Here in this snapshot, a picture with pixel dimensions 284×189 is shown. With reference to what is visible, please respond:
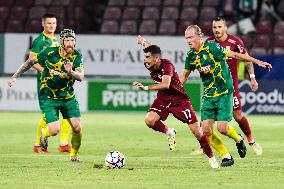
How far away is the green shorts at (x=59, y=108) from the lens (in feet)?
49.5

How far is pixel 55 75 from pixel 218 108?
2.41 metres

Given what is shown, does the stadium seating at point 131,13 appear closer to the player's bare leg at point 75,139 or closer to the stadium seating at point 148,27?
the stadium seating at point 148,27

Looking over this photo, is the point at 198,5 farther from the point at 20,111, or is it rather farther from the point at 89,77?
the point at 20,111

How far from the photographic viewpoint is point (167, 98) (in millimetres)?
14445

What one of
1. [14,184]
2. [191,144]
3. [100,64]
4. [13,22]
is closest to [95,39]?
[100,64]

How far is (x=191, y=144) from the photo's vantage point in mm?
19016

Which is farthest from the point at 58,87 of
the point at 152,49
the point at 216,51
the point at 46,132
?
the point at 216,51

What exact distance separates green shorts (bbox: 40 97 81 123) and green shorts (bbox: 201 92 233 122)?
1902 millimetres

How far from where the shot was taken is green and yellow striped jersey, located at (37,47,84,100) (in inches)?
587

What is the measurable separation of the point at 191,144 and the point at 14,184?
7.66 m

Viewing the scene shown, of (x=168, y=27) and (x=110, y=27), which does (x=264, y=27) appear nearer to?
(x=168, y=27)

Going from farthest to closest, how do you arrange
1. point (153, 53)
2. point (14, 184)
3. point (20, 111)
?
point (20, 111) → point (153, 53) → point (14, 184)

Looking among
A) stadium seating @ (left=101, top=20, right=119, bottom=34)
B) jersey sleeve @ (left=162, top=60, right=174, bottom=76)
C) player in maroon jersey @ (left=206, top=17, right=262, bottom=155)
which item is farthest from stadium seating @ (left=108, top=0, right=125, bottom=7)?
jersey sleeve @ (left=162, top=60, right=174, bottom=76)

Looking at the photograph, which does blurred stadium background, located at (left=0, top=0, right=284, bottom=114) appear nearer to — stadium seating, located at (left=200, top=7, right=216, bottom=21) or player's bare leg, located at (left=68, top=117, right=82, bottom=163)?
stadium seating, located at (left=200, top=7, right=216, bottom=21)
